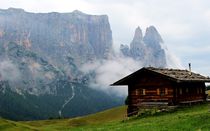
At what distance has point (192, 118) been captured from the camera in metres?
29.1

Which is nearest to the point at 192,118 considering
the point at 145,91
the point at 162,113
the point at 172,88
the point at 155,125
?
the point at 155,125

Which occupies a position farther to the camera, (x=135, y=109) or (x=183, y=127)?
(x=135, y=109)

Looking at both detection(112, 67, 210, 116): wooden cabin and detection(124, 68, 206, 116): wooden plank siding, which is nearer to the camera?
detection(112, 67, 210, 116): wooden cabin

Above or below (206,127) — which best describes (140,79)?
above

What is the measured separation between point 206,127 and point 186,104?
23.8m

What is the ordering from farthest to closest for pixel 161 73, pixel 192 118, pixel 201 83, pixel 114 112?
pixel 114 112
pixel 201 83
pixel 161 73
pixel 192 118

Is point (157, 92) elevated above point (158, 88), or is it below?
below

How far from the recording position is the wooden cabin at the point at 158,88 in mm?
46469

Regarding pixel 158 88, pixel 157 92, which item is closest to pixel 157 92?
pixel 157 92

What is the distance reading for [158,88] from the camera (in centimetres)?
4794

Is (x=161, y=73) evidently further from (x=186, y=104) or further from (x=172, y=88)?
(x=186, y=104)

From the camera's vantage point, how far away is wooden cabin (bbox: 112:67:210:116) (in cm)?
4647

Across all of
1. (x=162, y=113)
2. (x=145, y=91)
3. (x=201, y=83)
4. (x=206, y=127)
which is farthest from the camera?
(x=201, y=83)

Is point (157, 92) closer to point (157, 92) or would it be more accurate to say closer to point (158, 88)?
point (157, 92)
